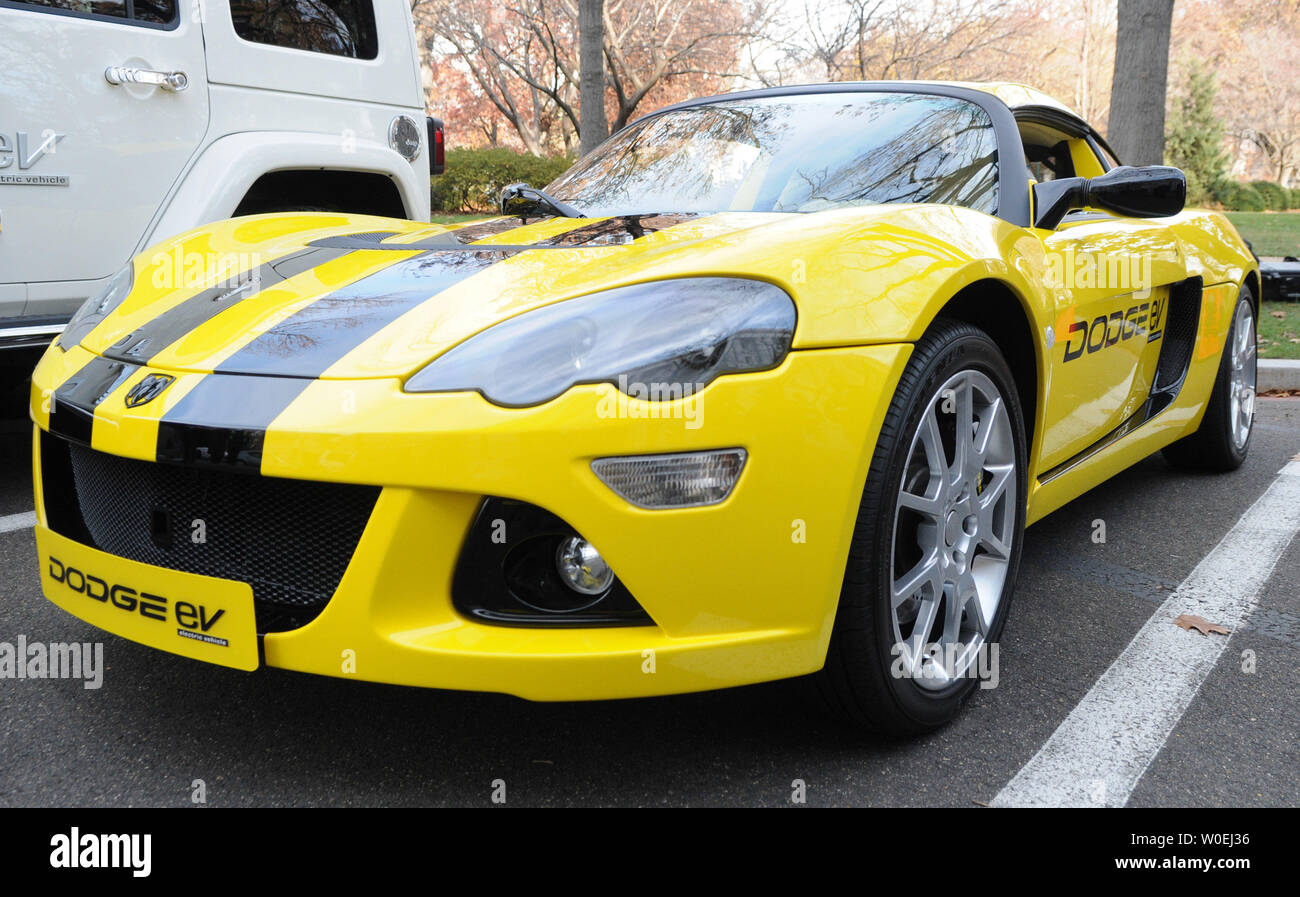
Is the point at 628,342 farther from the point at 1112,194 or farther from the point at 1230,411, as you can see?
the point at 1230,411

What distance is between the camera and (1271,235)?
1673cm

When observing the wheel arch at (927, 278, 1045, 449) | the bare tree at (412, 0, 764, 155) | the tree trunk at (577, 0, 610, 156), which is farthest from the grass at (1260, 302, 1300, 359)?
the bare tree at (412, 0, 764, 155)

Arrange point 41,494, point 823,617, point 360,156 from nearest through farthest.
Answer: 1. point 823,617
2. point 41,494
3. point 360,156

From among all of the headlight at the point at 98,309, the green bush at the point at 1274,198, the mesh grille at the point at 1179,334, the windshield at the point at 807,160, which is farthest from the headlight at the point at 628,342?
the green bush at the point at 1274,198

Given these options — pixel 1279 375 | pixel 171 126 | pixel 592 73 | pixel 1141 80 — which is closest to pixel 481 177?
pixel 592 73

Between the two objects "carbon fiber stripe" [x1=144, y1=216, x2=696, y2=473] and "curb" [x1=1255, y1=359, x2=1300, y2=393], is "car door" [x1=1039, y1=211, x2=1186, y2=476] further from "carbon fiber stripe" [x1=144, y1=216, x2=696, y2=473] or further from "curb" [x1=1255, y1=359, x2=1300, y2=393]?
"curb" [x1=1255, y1=359, x2=1300, y2=393]

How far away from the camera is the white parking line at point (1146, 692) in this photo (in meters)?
1.88

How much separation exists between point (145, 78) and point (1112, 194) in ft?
9.62

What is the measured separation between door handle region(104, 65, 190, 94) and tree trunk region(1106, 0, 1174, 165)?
615cm

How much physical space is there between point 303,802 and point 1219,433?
3.38 metres

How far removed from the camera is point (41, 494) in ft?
6.72

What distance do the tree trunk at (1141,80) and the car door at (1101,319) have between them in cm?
483
